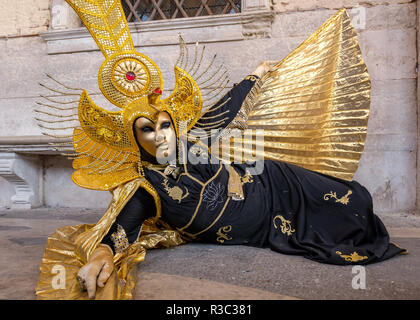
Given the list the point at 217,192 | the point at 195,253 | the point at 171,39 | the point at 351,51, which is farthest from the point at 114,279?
the point at 171,39

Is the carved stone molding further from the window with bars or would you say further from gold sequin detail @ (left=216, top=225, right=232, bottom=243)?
gold sequin detail @ (left=216, top=225, right=232, bottom=243)

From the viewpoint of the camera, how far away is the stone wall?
2.81 metres

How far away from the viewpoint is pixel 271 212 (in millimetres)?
1789

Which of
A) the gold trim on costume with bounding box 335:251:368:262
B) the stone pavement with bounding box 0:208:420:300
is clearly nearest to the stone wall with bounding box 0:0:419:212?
the stone pavement with bounding box 0:208:420:300

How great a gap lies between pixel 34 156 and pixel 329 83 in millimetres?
3113

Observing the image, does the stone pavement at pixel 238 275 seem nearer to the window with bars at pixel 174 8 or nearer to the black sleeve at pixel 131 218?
the black sleeve at pixel 131 218

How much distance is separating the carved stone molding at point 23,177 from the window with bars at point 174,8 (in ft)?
6.66

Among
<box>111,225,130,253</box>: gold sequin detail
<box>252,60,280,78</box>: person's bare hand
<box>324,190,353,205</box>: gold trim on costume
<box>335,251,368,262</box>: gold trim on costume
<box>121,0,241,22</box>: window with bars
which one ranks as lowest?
<box>335,251,368,262</box>: gold trim on costume

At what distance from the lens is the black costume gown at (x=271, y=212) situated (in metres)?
1.57

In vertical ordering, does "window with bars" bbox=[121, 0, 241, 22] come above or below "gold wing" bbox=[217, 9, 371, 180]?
above

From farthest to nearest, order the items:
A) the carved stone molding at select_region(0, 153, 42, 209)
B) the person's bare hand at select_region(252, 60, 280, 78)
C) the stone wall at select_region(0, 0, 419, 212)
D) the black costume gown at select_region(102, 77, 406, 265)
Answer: the carved stone molding at select_region(0, 153, 42, 209), the stone wall at select_region(0, 0, 419, 212), the person's bare hand at select_region(252, 60, 280, 78), the black costume gown at select_region(102, 77, 406, 265)

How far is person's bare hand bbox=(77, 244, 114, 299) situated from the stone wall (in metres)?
2.14

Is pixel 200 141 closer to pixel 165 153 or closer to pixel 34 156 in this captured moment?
pixel 165 153

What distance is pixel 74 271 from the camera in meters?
1.35
